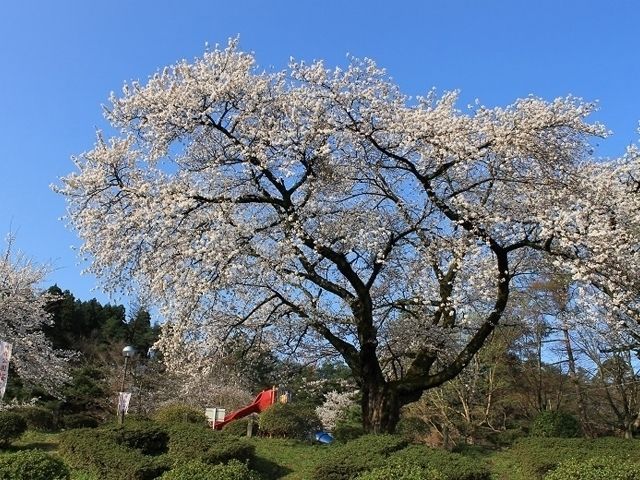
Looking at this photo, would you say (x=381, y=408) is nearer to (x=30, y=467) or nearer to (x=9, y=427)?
(x=30, y=467)

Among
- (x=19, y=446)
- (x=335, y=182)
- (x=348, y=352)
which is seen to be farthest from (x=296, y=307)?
(x=19, y=446)

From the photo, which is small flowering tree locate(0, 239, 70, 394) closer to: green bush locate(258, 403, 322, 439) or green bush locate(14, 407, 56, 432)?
green bush locate(14, 407, 56, 432)

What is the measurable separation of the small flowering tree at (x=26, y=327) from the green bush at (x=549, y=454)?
1345 cm

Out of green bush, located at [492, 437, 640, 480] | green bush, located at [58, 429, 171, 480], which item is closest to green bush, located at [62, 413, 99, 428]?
green bush, located at [58, 429, 171, 480]

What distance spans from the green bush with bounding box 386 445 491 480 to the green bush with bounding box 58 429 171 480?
3.58m

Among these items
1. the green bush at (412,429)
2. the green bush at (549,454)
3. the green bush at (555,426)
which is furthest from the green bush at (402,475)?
the green bush at (412,429)

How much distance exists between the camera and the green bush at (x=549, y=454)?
944 cm

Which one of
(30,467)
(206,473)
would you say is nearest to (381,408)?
(206,473)

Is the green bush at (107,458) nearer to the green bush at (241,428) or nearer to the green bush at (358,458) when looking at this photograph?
the green bush at (358,458)

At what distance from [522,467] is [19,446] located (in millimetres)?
10775

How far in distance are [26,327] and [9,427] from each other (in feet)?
22.5

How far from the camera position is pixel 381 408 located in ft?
37.0

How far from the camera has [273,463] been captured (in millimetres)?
11672

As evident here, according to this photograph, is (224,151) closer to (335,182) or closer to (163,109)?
(163,109)
